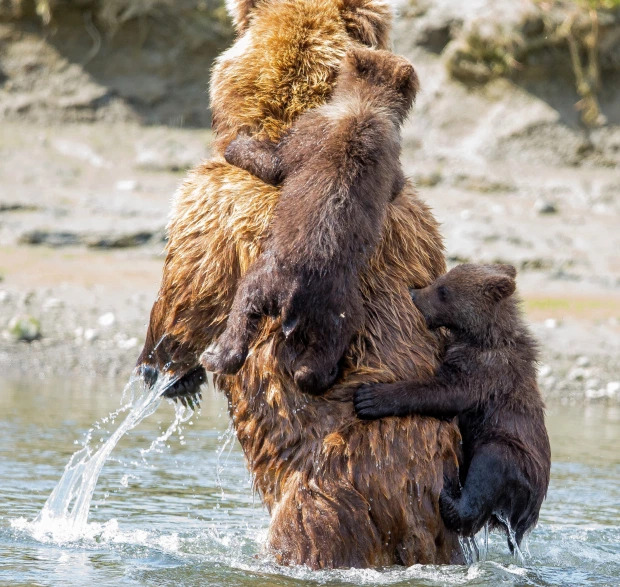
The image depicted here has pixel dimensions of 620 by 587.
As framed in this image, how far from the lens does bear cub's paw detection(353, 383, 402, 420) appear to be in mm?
4648

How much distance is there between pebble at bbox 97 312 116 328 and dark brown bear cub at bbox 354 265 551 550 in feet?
25.6

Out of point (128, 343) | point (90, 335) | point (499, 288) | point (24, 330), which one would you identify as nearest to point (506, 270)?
point (499, 288)

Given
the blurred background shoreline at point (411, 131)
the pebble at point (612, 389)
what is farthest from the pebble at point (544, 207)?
the pebble at point (612, 389)

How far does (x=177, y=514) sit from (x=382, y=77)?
9.93 ft

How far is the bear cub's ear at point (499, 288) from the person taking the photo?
543 centimetres

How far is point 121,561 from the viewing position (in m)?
5.53

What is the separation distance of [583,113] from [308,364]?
14.0 metres

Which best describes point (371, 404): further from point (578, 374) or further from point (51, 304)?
point (51, 304)

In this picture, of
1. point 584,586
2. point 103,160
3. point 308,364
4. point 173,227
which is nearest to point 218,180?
point 173,227

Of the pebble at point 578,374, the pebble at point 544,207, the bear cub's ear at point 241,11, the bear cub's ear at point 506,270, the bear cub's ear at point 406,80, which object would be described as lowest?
the pebble at point 578,374

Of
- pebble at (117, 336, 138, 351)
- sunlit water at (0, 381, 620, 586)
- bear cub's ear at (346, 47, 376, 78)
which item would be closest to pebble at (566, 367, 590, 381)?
sunlit water at (0, 381, 620, 586)

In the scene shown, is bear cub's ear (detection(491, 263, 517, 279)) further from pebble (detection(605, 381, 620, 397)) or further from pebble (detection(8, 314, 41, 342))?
pebble (detection(8, 314, 41, 342))

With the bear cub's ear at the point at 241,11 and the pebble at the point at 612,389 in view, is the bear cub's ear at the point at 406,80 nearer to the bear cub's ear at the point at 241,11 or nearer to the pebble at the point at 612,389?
the bear cub's ear at the point at 241,11

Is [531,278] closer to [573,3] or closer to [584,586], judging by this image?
[573,3]
